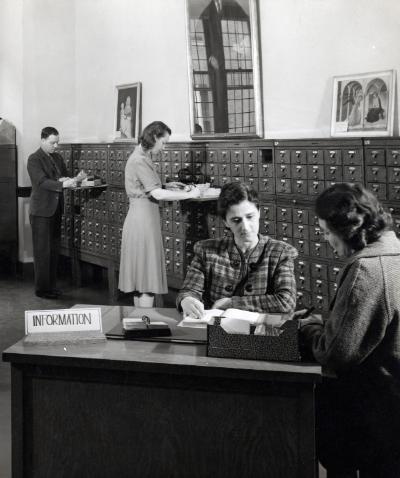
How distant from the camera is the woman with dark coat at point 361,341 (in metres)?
2.46

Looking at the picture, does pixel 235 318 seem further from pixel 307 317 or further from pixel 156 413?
pixel 156 413

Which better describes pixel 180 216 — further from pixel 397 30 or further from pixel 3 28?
pixel 3 28

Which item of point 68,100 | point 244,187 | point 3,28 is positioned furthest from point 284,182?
point 3,28

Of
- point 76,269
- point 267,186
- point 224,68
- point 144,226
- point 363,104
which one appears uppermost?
point 224,68

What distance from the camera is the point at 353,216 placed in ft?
8.53

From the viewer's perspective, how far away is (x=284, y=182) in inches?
236

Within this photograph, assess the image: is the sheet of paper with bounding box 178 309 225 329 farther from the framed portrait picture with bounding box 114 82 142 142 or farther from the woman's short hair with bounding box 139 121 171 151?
the framed portrait picture with bounding box 114 82 142 142

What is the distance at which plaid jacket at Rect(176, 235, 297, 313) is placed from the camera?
3451mm

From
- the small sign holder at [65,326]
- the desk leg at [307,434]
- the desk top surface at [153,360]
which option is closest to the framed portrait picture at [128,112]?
the small sign holder at [65,326]

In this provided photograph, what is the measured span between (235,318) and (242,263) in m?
0.59

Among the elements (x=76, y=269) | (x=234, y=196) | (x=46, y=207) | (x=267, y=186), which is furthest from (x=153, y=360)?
(x=76, y=269)

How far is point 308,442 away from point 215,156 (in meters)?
4.54

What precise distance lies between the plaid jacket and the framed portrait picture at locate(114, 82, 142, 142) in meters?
5.06

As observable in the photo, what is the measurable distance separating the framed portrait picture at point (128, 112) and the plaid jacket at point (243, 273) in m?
5.06
